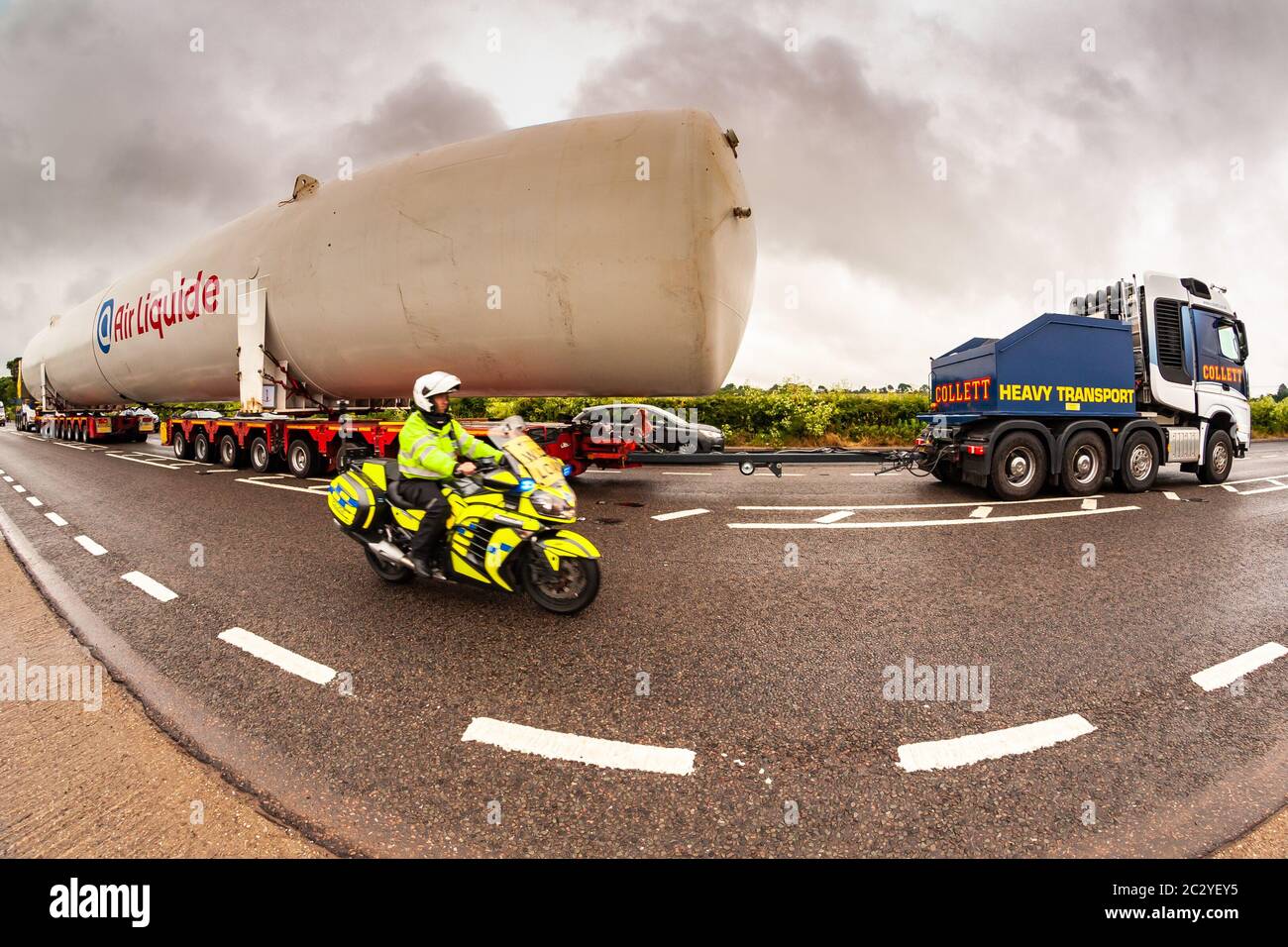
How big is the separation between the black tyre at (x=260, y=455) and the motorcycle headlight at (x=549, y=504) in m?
9.27

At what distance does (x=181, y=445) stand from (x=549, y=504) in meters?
14.3

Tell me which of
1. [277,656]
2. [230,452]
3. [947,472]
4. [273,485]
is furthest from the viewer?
[230,452]

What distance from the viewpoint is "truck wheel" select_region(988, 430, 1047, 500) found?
25.2ft

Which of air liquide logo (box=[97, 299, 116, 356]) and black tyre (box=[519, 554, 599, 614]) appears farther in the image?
air liquide logo (box=[97, 299, 116, 356])

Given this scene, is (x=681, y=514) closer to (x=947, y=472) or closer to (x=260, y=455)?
(x=947, y=472)

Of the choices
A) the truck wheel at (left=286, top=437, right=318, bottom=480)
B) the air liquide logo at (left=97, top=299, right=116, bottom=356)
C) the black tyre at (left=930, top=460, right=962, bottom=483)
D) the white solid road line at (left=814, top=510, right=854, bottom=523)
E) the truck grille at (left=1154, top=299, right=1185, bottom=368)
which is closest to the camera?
the white solid road line at (left=814, top=510, right=854, bottom=523)

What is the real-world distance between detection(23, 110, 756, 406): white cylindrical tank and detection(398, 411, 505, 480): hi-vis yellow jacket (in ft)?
10.0

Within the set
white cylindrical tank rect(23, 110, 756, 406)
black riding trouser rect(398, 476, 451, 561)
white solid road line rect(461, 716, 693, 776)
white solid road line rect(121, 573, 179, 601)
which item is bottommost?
white solid road line rect(461, 716, 693, 776)

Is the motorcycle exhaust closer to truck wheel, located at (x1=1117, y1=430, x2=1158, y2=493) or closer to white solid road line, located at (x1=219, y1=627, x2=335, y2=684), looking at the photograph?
white solid road line, located at (x1=219, y1=627, x2=335, y2=684)

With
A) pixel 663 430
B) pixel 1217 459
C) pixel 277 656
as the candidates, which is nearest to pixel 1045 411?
pixel 1217 459

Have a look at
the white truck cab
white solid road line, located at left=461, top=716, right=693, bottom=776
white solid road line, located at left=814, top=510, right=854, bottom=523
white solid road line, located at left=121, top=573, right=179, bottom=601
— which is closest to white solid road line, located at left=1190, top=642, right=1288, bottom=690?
white solid road line, located at left=461, top=716, right=693, bottom=776

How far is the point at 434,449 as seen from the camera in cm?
366

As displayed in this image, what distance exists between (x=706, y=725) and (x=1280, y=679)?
2.83 m
